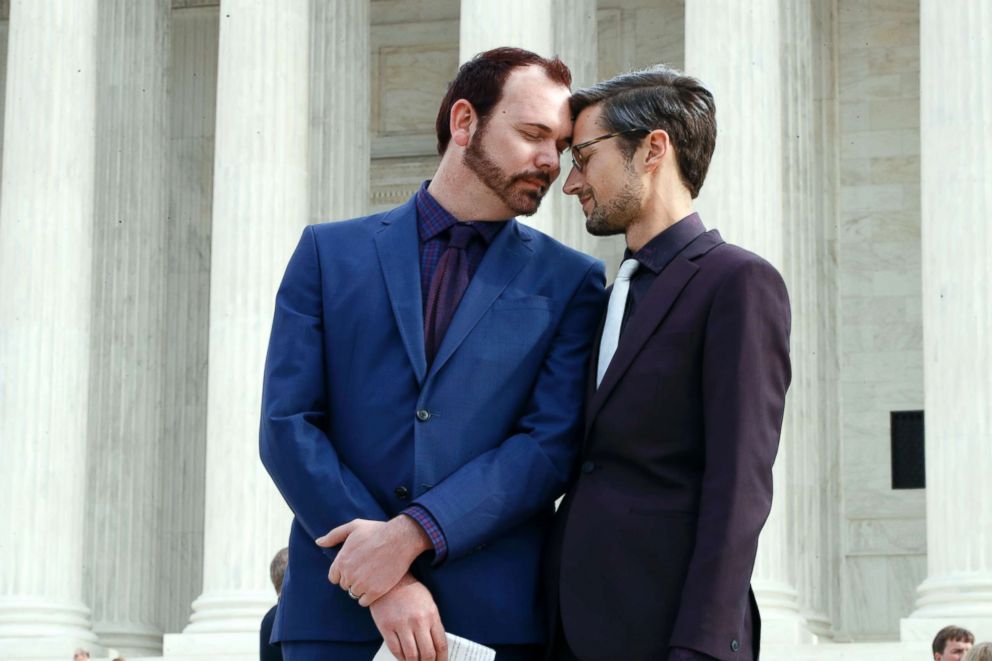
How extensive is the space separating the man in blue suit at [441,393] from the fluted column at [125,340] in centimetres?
3948

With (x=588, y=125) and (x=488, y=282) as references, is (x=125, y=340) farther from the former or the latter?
(x=588, y=125)

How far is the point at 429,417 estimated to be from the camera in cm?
988

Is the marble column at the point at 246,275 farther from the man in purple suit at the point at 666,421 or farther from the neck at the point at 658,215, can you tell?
Answer: the man in purple suit at the point at 666,421

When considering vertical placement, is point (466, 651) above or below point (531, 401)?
below

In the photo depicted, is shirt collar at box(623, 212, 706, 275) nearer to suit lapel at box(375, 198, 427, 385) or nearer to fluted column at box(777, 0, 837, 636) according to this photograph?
suit lapel at box(375, 198, 427, 385)

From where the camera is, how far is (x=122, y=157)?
50.1 m

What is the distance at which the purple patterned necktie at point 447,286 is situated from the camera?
1020 cm

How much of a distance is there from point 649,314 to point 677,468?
788 mm

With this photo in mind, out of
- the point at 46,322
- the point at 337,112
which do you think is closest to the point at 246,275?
the point at 46,322

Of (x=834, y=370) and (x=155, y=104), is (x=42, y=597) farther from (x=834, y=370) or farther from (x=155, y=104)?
(x=834, y=370)

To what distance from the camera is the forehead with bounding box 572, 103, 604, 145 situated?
33.6ft

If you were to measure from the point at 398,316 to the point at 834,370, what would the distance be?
4076cm

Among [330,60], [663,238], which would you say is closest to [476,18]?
[330,60]

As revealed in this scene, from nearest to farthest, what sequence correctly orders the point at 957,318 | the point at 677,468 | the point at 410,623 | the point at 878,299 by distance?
1. the point at 410,623
2. the point at 677,468
3. the point at 957,318
4. the point at 878,299
